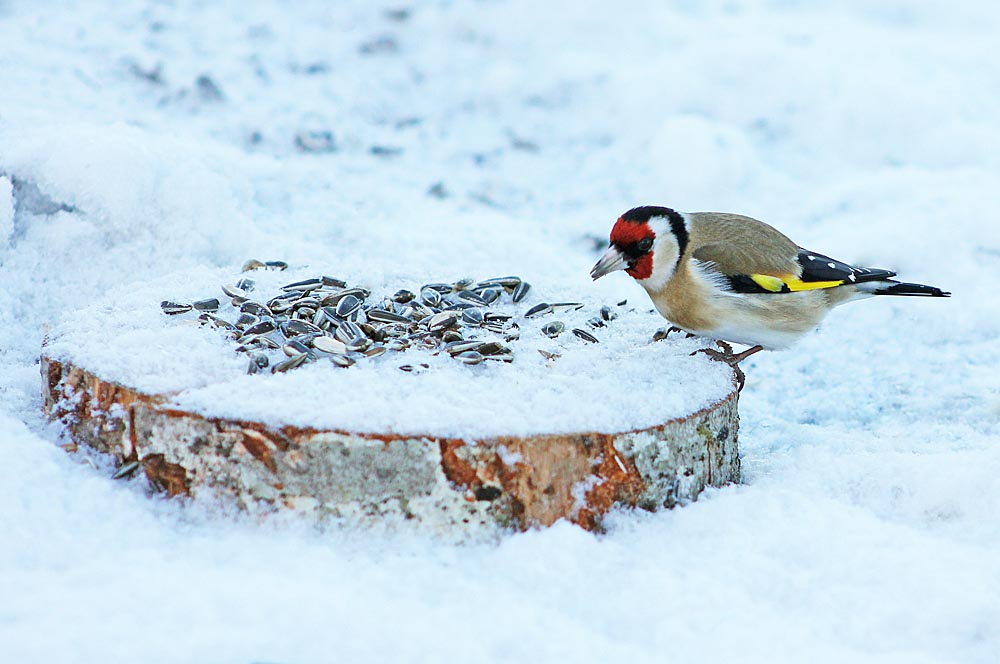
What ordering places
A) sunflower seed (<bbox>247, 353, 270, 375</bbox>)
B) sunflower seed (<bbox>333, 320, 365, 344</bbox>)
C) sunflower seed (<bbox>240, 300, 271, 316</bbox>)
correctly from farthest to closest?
sunflower seed (<bbox>240, 300, 271, 316</bbox>) < sunflower seed (<bbox>333, 320, 365, 344</bbox>) < sunflower seed (<bbox>247, 353, 270, 375</bbox>)

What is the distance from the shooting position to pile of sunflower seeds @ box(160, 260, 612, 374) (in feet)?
9.80

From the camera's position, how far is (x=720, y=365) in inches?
127

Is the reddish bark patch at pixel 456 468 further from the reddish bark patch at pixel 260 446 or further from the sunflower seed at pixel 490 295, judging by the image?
the sunflower seed at pixel 490 295

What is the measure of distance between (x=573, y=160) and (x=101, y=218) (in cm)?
305

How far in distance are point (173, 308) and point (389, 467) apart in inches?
43.9

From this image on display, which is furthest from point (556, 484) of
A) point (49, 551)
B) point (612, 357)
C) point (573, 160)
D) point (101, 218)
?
point (573, 160)

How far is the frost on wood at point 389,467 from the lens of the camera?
101 inches

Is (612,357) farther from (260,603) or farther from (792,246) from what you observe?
(260,603)

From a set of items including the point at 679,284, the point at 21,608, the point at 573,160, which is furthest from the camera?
the point at 573,160

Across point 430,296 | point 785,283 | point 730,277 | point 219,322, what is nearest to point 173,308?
point 219,322

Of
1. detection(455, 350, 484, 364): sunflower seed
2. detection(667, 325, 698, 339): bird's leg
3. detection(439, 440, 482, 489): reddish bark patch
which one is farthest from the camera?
detection(667, 325, 698, 339): bird's leg

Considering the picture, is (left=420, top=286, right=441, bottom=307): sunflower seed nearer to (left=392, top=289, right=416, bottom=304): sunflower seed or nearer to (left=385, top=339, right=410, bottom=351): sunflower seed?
(left=392, top=289, right=416, bottom=304): sunflower seed

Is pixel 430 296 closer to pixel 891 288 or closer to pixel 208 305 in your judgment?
pixel 208 305

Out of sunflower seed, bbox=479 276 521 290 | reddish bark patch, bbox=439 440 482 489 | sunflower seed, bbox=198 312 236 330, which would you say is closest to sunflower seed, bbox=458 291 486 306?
sunflower seed, bbox=479 276 521 290
